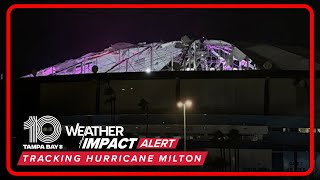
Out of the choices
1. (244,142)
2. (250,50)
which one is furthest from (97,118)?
(250,50)

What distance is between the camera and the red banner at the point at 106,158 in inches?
761

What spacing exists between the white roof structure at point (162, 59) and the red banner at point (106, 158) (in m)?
62.1

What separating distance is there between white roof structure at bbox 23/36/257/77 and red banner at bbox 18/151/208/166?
204 feet

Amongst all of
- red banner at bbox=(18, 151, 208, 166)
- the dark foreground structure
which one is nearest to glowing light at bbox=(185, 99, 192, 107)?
the dark foreground structure

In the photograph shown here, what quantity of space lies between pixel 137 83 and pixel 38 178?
54.6m

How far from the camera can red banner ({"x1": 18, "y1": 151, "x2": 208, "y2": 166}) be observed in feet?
63.4

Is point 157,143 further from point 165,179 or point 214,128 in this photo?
point 214,128

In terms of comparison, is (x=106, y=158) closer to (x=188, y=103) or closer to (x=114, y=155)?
(x=114, y=155)

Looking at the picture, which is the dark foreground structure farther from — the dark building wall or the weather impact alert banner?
the weather impact alert banner

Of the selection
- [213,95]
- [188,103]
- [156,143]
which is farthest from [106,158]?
[188,103]

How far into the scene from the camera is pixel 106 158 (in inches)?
784

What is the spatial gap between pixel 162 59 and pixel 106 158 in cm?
6714

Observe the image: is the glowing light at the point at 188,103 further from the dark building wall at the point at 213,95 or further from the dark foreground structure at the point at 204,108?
the dark foreground structure at the point at 204,108

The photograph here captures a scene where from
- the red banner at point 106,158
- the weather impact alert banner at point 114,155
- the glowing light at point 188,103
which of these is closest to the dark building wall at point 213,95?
the glowing light at point 188,103
